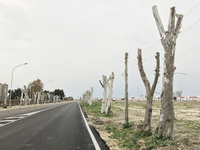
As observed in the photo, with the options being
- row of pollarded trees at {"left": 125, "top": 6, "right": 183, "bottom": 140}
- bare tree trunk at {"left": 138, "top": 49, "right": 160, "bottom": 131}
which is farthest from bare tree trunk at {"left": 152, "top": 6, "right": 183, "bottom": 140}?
bare tree trunk at {"left": 138, "top": 49, "right": 160, "bottom": 131}

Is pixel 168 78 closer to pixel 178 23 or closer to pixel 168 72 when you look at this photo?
pixel 168 72

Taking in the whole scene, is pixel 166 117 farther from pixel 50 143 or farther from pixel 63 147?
pixel 50 143

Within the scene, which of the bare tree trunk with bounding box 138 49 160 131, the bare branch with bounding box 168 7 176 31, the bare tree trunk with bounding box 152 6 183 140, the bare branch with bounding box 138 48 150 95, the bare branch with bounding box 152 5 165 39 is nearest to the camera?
the bare tree trunk with bounding box 152 6 183 140

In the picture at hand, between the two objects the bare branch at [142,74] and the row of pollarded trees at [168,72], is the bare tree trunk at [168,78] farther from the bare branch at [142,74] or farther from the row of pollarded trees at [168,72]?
the bare branch at [142,74]

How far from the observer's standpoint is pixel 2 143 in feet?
20.2

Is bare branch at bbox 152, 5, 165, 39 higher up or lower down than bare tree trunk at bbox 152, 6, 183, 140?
higher up

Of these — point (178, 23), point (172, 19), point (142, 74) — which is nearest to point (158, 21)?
point (172, 19)

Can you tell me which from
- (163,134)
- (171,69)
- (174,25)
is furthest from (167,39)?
(163,134)

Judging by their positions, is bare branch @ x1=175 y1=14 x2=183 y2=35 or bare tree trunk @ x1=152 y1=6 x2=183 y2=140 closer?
bare tree trunk @ x1=152 y1=6 x2=183 y2=140

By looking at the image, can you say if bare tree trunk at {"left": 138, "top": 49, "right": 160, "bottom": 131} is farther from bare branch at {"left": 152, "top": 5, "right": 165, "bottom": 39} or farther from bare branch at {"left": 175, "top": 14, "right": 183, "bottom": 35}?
bare branch at {"left": 175, "top": 14, "right": 183, "bottom": 35}

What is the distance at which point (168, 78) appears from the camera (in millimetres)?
6406

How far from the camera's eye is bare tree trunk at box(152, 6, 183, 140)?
6238 mm

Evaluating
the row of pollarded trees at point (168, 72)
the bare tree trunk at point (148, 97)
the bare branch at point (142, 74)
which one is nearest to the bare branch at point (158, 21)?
the row of pollarded trees at point (168, 72)

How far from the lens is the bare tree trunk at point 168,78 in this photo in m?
6.24
